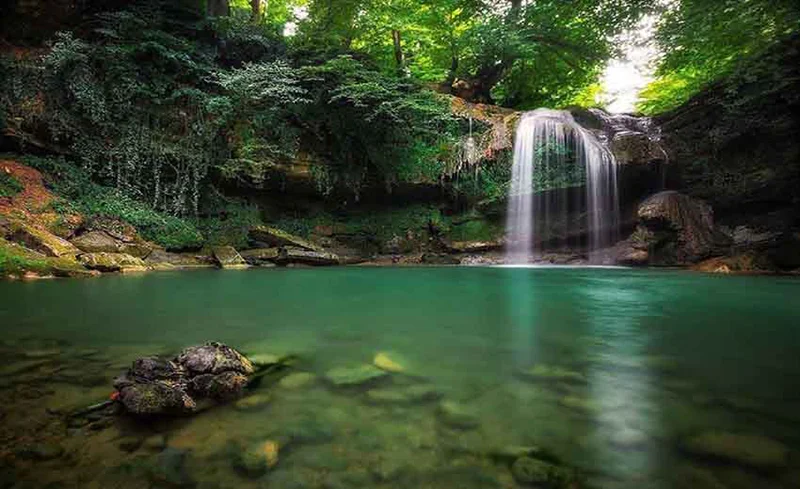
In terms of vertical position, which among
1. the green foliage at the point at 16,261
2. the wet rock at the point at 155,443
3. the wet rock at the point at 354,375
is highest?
the green foliage at the point at 16,261

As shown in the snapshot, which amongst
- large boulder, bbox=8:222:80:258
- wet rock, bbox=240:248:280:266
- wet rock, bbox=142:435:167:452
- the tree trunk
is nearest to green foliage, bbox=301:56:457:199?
the tree trunk

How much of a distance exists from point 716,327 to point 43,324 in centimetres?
599

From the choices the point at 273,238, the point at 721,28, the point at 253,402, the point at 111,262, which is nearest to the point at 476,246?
the point at 273,238

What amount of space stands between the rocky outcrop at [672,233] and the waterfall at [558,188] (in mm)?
1252

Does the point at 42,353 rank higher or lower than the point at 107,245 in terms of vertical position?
lower

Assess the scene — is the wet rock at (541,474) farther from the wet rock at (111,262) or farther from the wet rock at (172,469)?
the wet rock at (111,262)

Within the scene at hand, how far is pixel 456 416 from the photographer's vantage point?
5.71 feet

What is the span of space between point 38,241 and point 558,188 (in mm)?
13543

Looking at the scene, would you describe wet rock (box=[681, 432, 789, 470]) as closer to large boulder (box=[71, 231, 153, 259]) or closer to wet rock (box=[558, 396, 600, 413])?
wet rock (box=[558, 396, 600, 413])

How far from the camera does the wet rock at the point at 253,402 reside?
1.81m

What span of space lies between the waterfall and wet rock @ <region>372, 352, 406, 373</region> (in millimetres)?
11745

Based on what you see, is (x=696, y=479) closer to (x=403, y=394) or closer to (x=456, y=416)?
(x=456, y=416)

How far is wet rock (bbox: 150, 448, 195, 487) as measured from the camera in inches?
49.9

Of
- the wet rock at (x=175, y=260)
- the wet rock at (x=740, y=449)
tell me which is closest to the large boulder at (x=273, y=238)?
the wet rock at (x=175, y=260)
